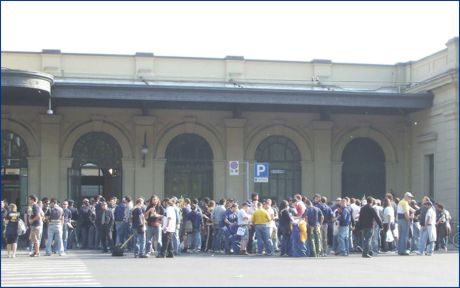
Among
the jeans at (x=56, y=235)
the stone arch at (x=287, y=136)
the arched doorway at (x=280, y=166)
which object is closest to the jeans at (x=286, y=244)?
the jeans at (x=56, y=235)

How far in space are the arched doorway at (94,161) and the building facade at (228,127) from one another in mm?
40

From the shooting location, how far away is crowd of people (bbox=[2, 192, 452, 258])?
20.5 meters

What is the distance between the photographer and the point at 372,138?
31.0 metres

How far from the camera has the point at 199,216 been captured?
2228 cm

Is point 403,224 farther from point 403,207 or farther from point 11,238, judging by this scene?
point 11,238

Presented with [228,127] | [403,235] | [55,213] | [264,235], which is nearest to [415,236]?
[403,235]

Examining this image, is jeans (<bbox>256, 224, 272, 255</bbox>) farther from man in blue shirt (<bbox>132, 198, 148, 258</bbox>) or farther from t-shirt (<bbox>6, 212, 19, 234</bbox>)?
t-shirt (<bbox>6, 212, 19, 234</bbox>)

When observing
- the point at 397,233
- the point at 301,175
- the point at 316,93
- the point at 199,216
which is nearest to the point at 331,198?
the point at 301,175

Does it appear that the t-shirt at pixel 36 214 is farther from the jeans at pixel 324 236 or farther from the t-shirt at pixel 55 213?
the jeans at pixel 324 236

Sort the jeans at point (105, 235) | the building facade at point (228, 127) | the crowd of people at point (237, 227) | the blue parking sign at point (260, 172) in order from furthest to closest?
the building facade at point (228, 127)
the blue parking sign at point (260, 172)
the jeans at point (105, 235)
the crowd of people at point (237, 227)

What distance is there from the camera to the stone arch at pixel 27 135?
28344 millimetres

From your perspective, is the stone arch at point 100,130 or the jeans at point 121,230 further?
the stone arch at point 100,130

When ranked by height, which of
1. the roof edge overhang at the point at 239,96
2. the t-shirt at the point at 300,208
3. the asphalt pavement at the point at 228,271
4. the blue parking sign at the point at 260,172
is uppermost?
the roof edge overhang at the point at 239,96

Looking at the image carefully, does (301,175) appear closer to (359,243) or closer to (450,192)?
(450,192)
